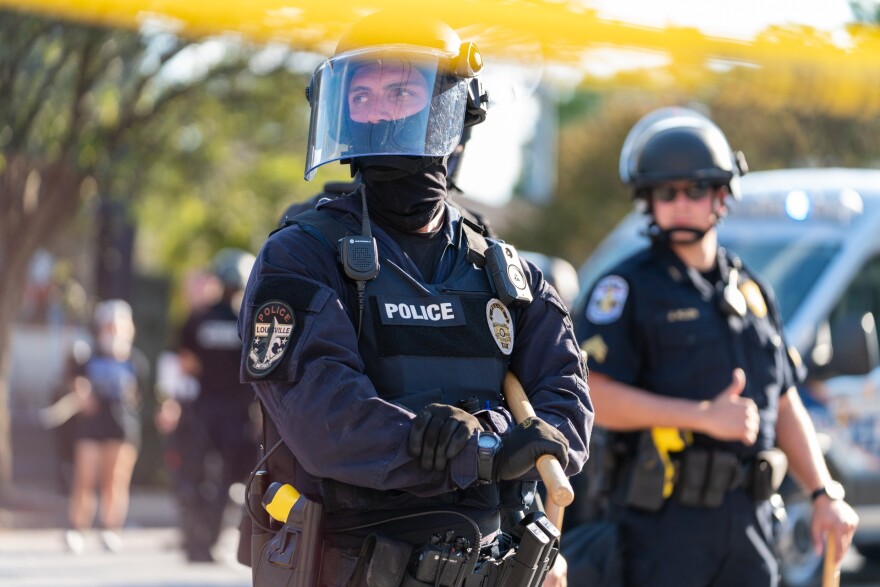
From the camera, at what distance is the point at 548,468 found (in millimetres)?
3066

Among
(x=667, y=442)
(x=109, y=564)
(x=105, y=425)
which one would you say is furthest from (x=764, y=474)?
(x=105, y=425)

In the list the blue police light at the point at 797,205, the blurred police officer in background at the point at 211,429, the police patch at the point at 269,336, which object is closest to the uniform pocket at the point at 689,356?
the police patch at the point at 269,336

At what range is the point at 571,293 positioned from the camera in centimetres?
827

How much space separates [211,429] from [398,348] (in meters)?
7.11

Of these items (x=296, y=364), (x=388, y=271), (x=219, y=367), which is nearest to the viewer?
(x=296, y=364)

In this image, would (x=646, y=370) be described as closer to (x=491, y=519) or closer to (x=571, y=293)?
(x=491, y=519)

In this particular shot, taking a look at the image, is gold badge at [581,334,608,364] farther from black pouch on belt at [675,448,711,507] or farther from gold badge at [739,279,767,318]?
gold badge at [739,279,767,318]

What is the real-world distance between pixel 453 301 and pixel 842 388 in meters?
5.71

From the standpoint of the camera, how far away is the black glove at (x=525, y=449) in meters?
3.08

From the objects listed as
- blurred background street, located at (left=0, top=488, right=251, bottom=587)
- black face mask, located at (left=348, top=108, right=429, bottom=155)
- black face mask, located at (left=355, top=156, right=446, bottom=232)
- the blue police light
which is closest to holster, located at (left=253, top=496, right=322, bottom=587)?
black face mask, located at (left=355, top=156, right=446, bottom=232)

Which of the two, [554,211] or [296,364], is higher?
[296,364]

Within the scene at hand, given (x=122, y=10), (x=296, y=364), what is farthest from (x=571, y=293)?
(x=296, y=364)

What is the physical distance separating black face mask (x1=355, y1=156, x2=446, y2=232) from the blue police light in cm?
574

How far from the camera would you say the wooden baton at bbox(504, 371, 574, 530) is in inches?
120
